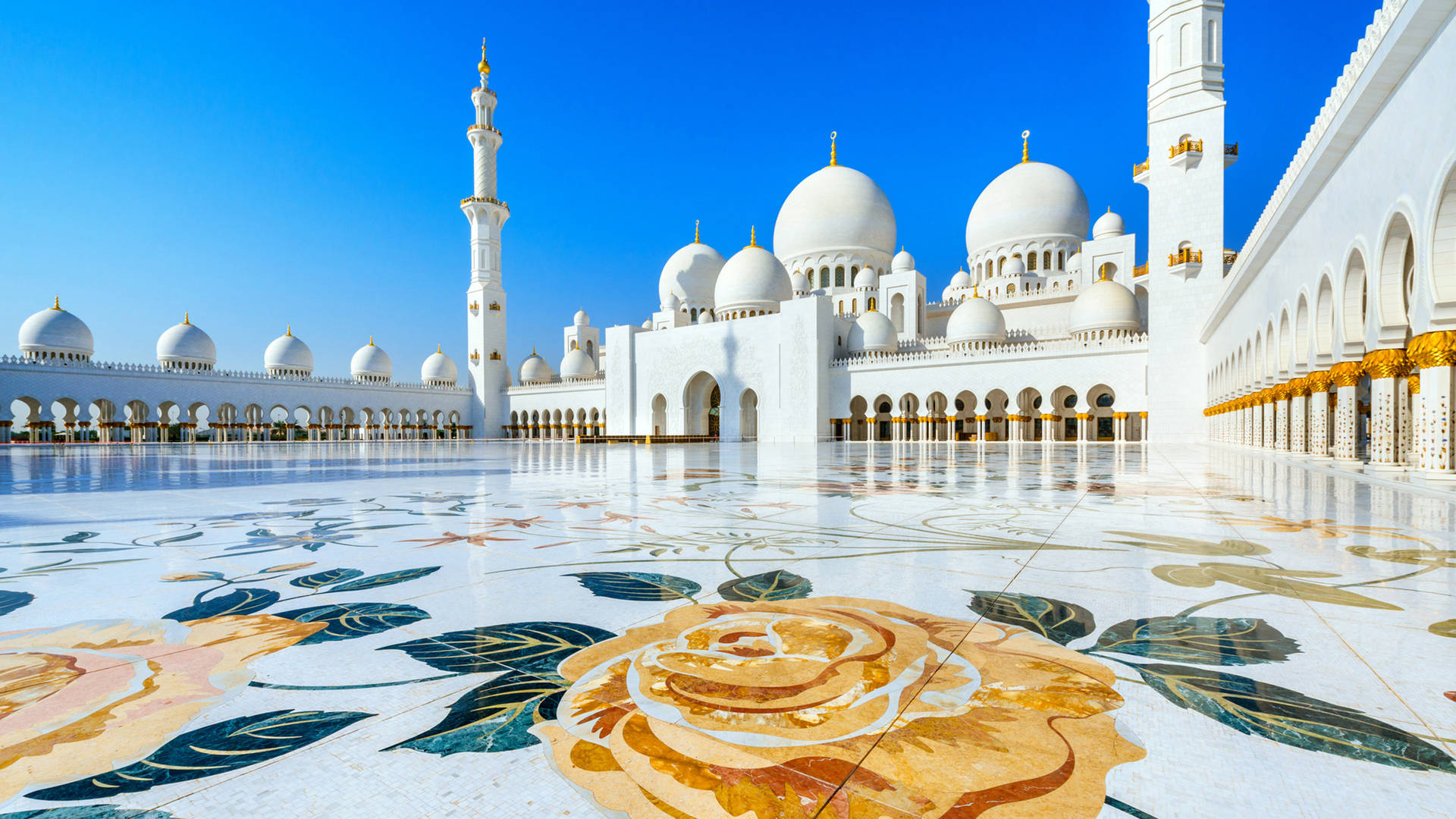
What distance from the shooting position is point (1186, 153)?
1423 centimetres

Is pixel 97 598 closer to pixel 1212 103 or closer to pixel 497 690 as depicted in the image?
pixel 497 690

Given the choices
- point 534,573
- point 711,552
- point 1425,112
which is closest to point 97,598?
point 534,573

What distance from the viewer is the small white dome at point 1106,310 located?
16938mm

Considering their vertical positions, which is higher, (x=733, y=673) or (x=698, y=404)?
(x=698, y=404)

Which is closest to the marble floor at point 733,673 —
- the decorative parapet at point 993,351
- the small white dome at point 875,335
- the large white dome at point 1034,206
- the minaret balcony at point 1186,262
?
the minaret balcony at point 1186,262

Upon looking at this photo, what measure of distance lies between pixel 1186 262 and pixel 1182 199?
4.65ft

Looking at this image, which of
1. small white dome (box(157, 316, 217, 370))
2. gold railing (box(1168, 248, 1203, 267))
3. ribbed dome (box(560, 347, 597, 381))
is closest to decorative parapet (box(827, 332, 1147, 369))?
gold railing (box(1168, 248, 1203, 267))

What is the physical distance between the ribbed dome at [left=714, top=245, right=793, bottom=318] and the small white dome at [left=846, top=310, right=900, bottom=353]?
271cm

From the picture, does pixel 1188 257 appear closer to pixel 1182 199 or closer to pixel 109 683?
pixel 1182 199

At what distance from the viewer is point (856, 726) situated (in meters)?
0.88

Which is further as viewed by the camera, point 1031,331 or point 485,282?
point 485,282

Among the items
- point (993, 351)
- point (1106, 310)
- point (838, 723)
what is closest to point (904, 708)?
point (838, 723)

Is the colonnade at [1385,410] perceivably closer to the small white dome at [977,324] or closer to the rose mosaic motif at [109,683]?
the rose mosaic motif at [109,683]

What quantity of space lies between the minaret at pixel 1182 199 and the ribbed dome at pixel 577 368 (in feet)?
65.0
